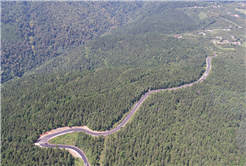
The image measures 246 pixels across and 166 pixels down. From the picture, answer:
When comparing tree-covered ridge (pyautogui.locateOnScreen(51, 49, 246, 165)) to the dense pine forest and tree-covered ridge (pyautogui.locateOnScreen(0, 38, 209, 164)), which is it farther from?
tree-covered ridge (pyautogui.locateOnScreen(0, 38, 209, 164))

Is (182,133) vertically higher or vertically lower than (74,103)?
lower

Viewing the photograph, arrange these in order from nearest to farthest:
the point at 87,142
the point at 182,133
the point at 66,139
Answer: the point at 87,142 → the point at 66,139 → the point at 182,133

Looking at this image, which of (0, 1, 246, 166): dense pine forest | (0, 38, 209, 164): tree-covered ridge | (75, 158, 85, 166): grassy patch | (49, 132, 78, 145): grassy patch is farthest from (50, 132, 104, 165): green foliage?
(0, 38, 209, 164): tree-covered ridge

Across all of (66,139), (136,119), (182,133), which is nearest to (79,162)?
(66,139)

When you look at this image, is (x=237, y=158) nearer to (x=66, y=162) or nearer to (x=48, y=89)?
(x=66, y=162)

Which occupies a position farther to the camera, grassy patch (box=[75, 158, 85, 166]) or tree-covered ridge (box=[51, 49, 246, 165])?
grassy patch (box=[75, 158, 85, 166])

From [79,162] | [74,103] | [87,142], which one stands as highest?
[74,103]

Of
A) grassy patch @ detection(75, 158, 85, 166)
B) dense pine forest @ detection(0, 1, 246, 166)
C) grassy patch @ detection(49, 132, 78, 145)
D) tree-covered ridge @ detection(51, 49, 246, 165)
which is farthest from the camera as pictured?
grassy patch @ detection(49, 132, 78, 145)

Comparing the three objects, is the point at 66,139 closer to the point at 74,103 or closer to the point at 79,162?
the point at 79,162

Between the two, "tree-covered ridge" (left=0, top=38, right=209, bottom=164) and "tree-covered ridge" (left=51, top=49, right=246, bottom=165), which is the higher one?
"tree-covered ridge" (left=0, top=38, right=209, bottom=164)

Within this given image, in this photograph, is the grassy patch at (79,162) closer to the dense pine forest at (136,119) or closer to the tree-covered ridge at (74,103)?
the dense pine forest at (136,119)

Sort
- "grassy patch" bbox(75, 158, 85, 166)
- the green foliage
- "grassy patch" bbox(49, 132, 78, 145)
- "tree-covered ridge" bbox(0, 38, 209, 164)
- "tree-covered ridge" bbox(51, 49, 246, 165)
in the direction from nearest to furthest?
"tree-covered ridge" bbox(51, 49, 246, 165)
"grassy patch" bbox(75, 158, 85, 166)
the green foliage
"grassy patch" bbox(49, 132, 78, 145)
"tree-covered ridge" bbox(0, 38, 209, 164)
